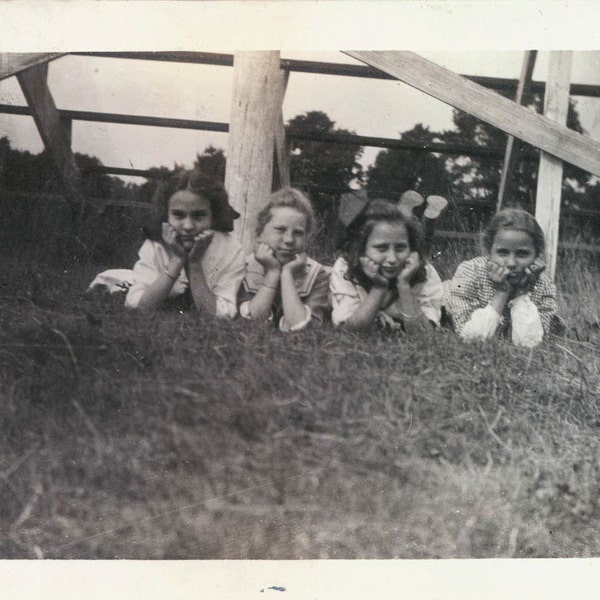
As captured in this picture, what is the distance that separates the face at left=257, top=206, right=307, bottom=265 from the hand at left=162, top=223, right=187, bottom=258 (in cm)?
41

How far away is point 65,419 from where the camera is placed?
3156 millimetres

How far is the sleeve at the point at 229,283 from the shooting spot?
365cm

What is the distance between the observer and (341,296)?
3707mm

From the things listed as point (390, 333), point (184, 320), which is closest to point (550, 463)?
point (390, 333)

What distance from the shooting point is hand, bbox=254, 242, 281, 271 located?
366 centimetres

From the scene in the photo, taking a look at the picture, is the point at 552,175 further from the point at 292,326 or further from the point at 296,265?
the point at 292,326

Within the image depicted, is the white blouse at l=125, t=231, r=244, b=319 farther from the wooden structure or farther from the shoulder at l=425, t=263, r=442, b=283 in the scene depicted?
the shoulder at l=425, t=263, r=442, b=283

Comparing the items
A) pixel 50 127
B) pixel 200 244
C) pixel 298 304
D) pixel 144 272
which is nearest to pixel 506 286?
pixel 298 304

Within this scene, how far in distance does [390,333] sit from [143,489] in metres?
1.40

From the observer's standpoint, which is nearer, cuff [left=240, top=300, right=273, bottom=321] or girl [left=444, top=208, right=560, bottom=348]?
Answer: cuff [left=240, top=300, right=273, bottom=321]

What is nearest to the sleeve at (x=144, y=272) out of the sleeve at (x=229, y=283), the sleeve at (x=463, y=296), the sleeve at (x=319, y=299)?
the sleeve at (x=229, y=283)

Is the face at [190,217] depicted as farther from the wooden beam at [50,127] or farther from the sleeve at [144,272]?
the wooden beam at [50,127]

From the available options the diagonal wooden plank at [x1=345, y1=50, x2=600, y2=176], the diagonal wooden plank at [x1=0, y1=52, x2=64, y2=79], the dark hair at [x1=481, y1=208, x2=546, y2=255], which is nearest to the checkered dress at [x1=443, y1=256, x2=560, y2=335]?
the dark hair at [x1=481, y1=208, x2=546, y2=255]
